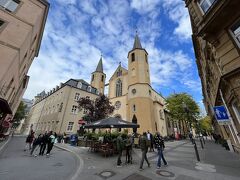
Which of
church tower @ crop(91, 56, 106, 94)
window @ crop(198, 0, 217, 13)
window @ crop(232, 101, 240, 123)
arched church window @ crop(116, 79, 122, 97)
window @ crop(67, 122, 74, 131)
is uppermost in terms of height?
church tower @ crop(91, 56, 106, 94)

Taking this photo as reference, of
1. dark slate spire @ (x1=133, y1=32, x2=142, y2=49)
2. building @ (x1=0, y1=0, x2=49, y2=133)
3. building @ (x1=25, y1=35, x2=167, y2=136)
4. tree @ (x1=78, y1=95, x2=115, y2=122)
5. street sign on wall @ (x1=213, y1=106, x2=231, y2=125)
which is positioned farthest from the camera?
dark slate spire @ (x1=133, y1=32, x2=142, y2=49)

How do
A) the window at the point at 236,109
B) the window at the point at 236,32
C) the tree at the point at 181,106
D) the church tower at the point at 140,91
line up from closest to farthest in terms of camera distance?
the window at the point at 236,32, the window at the point at 236,109, the church tower at the point at 140,91, the tree at the point at 181,106

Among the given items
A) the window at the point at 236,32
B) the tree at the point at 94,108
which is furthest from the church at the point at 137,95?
the window at the point at 236,32

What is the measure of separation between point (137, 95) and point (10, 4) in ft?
81.8

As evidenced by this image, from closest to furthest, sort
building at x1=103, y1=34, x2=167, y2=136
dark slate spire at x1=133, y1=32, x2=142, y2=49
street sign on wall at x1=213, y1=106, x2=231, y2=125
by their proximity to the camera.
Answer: street sign on wall at x1=213, y1=106, x2=231, y2=125, building at x1=103, y1=34, x2=167, y2=136, dark slate spire at x1=133, y1=32, x2=142, y2=49

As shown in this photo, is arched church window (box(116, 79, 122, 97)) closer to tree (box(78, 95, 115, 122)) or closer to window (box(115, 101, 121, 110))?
window (box(115, 101, 121, 110))

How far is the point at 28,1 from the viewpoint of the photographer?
12.5 metres

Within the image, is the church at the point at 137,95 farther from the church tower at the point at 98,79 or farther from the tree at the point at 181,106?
the church tower at the point at 98,79

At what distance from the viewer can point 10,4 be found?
11.1 meters

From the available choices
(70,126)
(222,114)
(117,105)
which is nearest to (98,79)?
(117,105)

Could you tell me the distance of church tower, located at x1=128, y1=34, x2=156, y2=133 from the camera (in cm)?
2698

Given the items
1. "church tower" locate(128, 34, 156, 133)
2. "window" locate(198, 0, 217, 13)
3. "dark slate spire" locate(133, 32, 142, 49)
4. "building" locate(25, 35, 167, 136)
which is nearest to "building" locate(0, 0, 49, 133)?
"window" locate(198, 0, 217, 13)

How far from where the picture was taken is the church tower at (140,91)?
27.0 metres

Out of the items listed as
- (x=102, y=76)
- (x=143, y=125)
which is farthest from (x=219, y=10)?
(x=102, y=76)
